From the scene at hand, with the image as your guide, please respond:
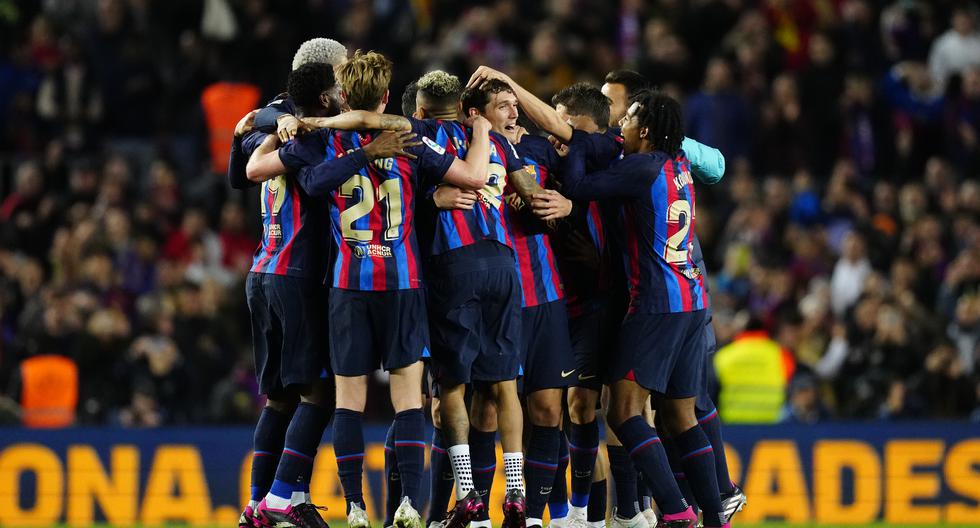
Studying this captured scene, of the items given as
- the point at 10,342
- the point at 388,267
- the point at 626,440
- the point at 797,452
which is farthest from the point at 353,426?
the point at 10,342

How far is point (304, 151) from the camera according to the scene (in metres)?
9.30

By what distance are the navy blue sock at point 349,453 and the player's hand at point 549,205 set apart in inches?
63.3

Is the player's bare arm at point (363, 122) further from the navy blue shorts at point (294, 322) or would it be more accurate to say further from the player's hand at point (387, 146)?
the navy blue shorts at point (294, 322)

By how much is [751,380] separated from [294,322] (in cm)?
722

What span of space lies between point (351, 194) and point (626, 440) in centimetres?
216

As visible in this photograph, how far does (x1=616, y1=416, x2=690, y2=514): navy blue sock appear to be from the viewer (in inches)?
369

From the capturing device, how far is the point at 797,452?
49.7ft

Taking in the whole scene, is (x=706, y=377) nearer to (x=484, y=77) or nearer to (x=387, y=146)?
(x=484, y=77)

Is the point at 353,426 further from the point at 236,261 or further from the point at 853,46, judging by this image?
the point at 853,46

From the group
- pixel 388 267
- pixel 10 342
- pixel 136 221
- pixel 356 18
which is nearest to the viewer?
pixel 388 267

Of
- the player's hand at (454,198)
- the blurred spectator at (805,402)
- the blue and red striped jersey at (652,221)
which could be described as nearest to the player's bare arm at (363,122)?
the player's hand at (454,198)

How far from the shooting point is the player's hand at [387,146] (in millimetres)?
9172

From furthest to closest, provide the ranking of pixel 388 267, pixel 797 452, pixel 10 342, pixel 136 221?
pixel 136 221 → pixel 10 342 → pixel 797 452 → pixel 388 267

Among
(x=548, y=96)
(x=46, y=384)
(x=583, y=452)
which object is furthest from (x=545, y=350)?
(x=548, y=96)
